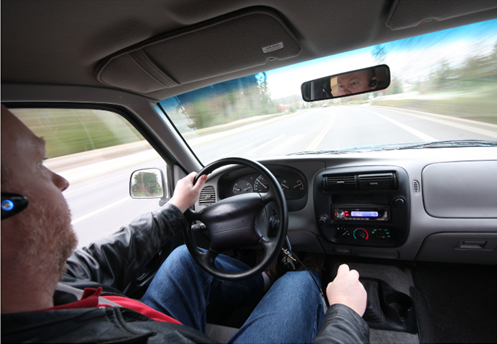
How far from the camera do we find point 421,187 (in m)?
2.12

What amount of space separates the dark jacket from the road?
39.4 inches

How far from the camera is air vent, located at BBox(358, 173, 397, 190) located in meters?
2.14

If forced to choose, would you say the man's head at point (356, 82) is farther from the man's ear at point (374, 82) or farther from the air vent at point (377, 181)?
the air vent at point (377, 181)

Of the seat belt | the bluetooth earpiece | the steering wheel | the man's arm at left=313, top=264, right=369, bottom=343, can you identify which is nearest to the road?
the steering wheel

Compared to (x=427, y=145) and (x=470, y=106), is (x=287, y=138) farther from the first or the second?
(x=470, y=106)

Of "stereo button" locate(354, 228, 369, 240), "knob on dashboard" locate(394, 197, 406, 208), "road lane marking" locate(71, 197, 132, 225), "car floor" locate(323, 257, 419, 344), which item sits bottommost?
"car floor" locate(323, 257, 419, 344)

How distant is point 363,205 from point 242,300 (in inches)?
55.0

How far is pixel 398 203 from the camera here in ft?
7.04

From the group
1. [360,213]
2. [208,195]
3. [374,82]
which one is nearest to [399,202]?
[360,213]

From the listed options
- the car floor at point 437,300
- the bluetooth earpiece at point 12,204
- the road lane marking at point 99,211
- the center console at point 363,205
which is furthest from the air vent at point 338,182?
the road lane marking at point 99,211

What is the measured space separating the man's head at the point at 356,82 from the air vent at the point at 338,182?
0.78 m

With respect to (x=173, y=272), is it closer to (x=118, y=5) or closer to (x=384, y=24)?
(x=118, y=5)

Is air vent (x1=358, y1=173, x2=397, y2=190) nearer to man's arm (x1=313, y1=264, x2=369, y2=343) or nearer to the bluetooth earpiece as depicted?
man's arm (x1=313, y1=264, x2=369, y2=343)

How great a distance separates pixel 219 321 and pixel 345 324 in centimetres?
150
